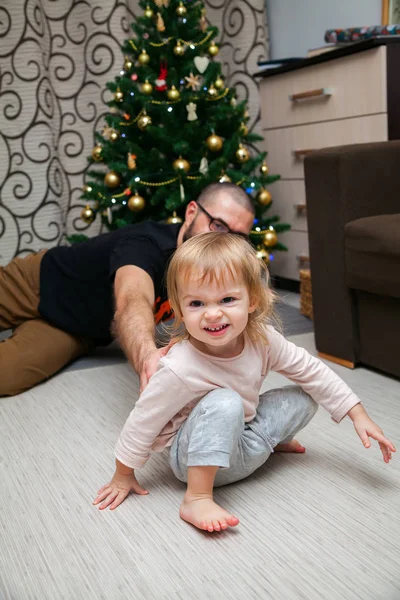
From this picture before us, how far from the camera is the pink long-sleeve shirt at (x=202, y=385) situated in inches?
46.9

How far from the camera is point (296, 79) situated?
9.35ft

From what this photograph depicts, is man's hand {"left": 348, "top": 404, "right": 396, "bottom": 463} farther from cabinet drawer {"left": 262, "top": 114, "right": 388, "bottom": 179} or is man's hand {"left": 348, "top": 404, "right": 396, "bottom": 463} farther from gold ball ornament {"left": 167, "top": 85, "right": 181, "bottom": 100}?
gold ball ornament {"left": 167, "top": 85, "right": 181, "bottom": 100}

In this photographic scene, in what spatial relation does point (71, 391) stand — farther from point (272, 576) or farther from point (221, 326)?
point (272, 576)

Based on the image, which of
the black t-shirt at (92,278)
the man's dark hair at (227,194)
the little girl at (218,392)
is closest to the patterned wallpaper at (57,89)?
the black t-shirt at (92,278)

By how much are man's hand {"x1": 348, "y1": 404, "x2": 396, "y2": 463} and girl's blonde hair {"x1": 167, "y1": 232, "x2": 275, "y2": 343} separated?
0.74ft

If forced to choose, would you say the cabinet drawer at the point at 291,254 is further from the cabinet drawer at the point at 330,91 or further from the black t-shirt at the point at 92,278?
the black t-shirt at the point at 92,278

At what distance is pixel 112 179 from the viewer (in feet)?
9.00

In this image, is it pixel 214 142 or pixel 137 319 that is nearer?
pixel 137 319

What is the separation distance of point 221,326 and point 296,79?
2.00 metres

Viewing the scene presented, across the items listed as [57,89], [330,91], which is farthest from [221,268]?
[57,89]

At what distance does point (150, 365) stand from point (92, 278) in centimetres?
84

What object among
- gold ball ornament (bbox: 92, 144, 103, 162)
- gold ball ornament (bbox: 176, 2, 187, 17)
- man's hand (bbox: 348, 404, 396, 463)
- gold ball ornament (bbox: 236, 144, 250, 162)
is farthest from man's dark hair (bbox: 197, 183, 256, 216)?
gold ball ornament (bbox: 176, 2, 187, 17)

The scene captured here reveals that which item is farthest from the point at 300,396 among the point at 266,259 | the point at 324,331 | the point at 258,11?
the point at 258,11

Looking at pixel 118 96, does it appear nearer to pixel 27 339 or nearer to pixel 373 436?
pixel 27 339
